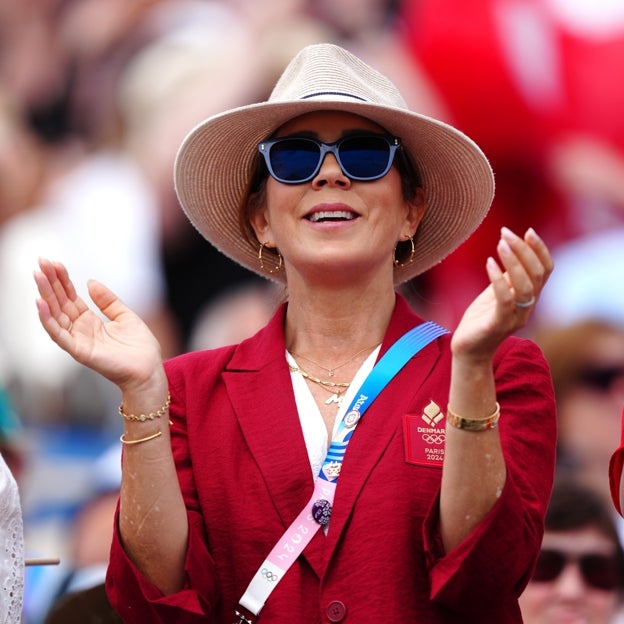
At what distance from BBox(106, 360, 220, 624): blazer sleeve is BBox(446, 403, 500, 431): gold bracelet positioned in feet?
2.00

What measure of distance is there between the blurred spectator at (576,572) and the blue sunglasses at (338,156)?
4.09 feet

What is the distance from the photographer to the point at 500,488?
3334 mm

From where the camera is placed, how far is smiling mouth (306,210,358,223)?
3.71 meters

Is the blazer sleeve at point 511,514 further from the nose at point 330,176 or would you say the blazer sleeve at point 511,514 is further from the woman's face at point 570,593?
the woman's face at point 570,593

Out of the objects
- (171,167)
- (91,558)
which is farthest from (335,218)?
(171,167)

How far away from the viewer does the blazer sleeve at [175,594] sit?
3428 millimetres

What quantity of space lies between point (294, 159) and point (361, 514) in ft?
2.68

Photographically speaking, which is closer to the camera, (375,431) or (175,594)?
(175,594)

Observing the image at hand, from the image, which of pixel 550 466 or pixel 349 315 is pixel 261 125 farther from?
pixel 550 466

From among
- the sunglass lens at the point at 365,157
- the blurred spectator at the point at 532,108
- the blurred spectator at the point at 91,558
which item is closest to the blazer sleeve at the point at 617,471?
the sunglass lens at the point at 365,157

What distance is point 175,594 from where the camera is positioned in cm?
344

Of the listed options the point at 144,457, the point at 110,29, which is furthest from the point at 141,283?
the point at 144,457

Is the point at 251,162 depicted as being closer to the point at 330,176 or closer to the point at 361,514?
the point at 330,176

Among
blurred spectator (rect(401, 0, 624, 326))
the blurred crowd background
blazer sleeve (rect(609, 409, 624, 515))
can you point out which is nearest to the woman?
blazer sleeve (rect(609, 409, 624, 515))
